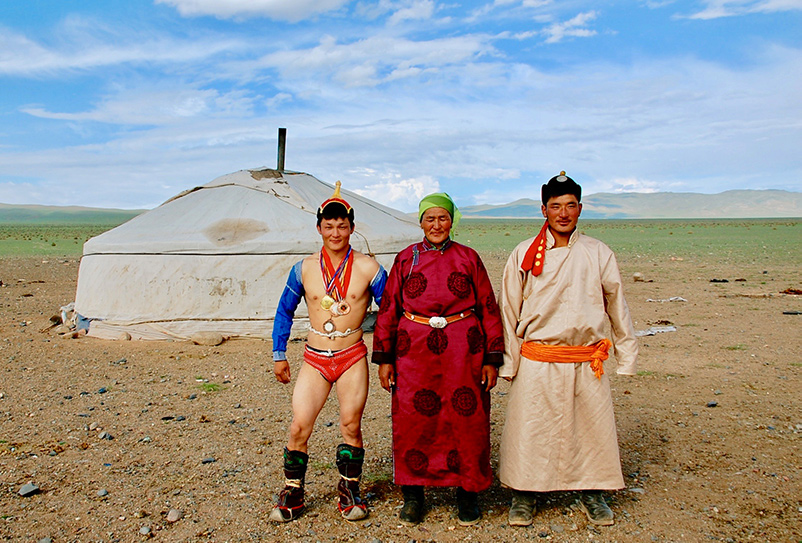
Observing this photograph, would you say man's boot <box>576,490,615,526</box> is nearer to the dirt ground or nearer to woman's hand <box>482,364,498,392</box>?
the dirt ground

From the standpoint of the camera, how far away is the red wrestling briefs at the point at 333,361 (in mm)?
2871

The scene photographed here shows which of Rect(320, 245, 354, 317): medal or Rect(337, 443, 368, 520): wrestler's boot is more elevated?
Rect(320, 245, 354, 317): medal

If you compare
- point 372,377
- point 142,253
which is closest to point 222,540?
point 372,377

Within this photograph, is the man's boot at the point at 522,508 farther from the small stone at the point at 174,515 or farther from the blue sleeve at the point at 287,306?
the small stone at the point at 174,515

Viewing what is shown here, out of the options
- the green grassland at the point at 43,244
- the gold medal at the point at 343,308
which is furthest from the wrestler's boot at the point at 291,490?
the green grassland at the point at 43,244

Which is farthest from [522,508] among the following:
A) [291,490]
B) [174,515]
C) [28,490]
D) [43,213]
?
[43,213]

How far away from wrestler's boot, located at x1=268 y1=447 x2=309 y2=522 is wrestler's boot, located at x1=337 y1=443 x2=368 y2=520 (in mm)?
167

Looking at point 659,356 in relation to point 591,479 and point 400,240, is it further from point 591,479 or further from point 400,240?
point 591,479

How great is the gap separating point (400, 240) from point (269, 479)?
4125 mm

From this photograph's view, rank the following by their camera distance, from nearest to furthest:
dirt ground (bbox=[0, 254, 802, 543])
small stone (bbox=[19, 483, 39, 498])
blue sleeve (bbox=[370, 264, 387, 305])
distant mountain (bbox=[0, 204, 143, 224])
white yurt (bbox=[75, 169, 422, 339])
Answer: dirt ground (bbox=[0, 254, 802, 543]) → blue sleeve (bbox=[370, 264, 387, 305]) → small stone (bbox=[19, 483, 39, 498]) → white yurt (bbox=[75, 169, 422, 339]) → distant mountain (bbox=[0, 204, 143, 224])

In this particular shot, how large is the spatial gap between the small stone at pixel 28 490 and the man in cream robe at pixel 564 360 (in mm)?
2304

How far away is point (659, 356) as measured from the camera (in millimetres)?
5953

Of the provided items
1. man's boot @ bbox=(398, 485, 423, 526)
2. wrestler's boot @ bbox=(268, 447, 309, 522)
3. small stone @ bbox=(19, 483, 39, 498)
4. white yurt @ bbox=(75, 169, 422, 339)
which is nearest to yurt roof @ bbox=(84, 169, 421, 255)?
white yurt @ bbox=(75, 169, 422, 339)

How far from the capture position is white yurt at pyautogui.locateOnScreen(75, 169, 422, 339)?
21.8ft
